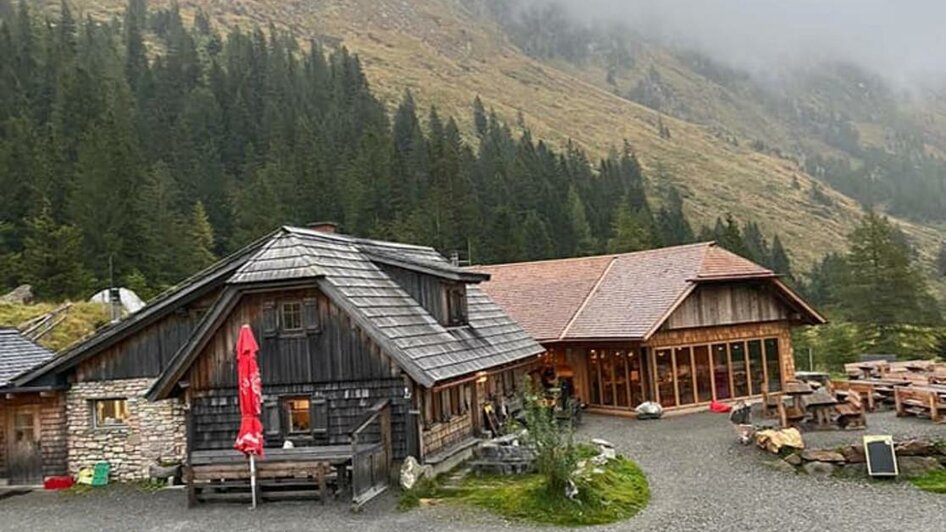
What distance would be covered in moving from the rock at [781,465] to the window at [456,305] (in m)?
8.37

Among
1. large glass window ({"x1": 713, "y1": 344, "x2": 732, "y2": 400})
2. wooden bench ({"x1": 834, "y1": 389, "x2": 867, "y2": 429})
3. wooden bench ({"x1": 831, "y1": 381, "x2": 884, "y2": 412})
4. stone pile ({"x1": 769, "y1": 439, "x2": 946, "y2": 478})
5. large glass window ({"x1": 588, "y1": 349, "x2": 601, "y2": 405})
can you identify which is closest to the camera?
stone pile ({"x1": 769, "y1": 439, "x2": 946, "y2": 478})

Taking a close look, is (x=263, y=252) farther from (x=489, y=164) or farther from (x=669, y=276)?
(x=489, y=164)

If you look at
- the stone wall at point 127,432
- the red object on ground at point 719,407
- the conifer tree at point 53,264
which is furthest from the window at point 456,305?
the conifer tree at point 53,264

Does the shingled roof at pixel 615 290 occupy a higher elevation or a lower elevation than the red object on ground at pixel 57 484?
higher

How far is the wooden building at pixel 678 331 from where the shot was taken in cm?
2767

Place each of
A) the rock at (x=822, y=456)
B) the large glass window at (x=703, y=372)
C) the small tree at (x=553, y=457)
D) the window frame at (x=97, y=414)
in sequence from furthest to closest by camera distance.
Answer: the large glass window at (x=703, y=372), the window frame at (x=97, y=414), the rock at (x=822, y=456), the small tree at (x=553, y=457)

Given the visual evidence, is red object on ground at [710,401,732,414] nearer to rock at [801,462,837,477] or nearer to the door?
rock at [801,462,837,477]

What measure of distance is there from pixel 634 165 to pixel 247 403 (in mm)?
119753

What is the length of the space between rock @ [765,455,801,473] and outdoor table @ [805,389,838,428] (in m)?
4.12

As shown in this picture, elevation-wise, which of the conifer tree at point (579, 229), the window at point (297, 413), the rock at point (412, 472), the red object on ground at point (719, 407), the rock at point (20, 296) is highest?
the conifer tree at point (579, 229)

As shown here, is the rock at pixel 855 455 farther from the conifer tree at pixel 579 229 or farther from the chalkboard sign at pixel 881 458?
the conifer tree at pixel 579 229

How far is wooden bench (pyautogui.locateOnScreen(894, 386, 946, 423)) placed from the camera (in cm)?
2175

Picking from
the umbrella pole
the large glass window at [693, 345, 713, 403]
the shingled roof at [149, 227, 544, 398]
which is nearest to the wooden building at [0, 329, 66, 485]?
the shingled roof at [149, 227, 544, 398]

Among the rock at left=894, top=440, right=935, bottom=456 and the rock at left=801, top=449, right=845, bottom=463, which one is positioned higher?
the rock at left=894, top=440, right=935, bottom=456
